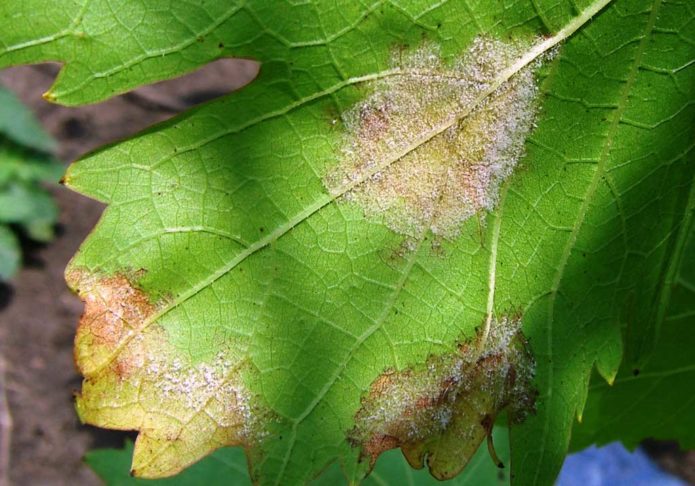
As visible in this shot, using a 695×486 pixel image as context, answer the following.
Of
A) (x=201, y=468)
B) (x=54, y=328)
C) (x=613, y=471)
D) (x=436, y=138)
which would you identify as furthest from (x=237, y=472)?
(x=613, y=471)

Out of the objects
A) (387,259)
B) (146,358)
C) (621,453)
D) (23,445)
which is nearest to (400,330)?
(387,259)

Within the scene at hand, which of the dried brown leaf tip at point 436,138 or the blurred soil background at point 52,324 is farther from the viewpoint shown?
the blurred soil background at point 52,324

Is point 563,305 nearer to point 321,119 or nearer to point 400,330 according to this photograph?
point 400,330

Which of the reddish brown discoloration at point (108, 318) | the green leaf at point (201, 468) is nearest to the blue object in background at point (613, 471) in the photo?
the green leaf at point (201, 468)

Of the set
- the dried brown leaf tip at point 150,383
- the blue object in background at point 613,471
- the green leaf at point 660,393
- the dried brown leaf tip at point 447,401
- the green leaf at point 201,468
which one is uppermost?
the dried brown leaf tip at point 150,383

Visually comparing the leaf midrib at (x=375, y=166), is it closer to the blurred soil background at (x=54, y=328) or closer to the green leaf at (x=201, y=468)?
the green leaf at (x=201, y=468)

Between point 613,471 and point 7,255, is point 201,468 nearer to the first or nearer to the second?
point 7,255
